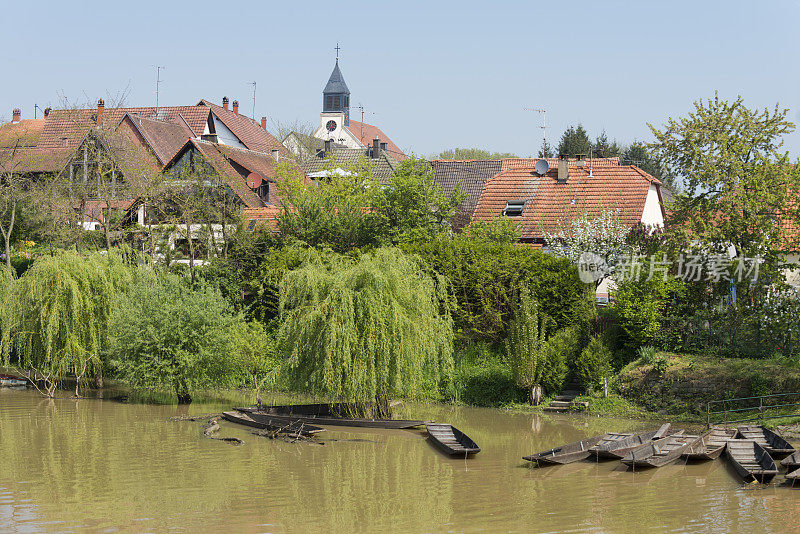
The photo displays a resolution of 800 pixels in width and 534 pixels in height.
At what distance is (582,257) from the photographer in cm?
3178

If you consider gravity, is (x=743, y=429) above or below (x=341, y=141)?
below

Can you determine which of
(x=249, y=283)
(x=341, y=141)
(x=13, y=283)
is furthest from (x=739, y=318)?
(x=341, y=141)

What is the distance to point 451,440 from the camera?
2280 cm

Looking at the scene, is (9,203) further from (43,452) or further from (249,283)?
(43,452)

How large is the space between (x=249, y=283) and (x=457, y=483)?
19202 mm

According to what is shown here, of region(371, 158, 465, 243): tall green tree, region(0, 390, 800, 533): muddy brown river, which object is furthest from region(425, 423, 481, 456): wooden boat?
region(371, 158, 465, 243): tall green tree

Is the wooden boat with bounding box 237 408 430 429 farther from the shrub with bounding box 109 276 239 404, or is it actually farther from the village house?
the village house

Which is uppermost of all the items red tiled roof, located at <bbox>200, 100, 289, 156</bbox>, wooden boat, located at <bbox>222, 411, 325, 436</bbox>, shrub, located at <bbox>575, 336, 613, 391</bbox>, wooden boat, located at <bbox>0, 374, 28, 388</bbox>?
red tiled roof, located at <bbox>200, 100, 289, 156</bbox>

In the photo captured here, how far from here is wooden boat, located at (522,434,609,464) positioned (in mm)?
20484

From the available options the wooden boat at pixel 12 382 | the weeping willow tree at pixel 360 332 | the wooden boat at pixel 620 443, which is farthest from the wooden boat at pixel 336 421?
the wooden boat at pixel 12 382

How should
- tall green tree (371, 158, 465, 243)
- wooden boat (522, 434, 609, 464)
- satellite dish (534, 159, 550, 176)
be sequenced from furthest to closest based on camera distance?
satellite dish (534, 159, 550, 176) → tall green tree (371, 158, 465, 243) → wooden boat (522, 434, 609, 464)

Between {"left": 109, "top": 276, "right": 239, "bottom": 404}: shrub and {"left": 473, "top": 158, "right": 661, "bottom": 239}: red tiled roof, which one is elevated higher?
{"left": 473, "top": 158, "right": 661, "bottom": 239}: red tiled roof

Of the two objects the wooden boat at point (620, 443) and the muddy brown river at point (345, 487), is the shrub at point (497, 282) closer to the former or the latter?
the muddy brown river at point (345, 487)

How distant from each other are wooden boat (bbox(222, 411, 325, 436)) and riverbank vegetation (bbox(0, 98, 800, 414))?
1.31 m
